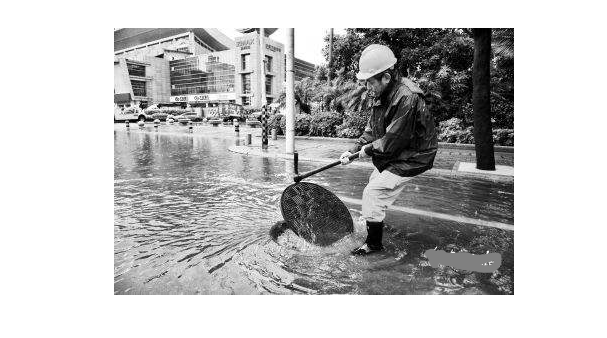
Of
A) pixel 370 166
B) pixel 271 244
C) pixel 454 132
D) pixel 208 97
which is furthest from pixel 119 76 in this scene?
pixel 208 97

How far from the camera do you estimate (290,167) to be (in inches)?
326

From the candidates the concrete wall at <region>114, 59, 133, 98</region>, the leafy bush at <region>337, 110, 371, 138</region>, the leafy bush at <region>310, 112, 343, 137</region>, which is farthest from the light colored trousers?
the leafy bush at <region>310, 112, 343, 137</region>

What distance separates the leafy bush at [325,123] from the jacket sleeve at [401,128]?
11.9m

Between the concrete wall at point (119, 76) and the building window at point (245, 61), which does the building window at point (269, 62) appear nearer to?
the concrete wall at point (119, 76)

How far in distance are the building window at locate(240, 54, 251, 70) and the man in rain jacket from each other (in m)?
47.4

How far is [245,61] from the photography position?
163 feet

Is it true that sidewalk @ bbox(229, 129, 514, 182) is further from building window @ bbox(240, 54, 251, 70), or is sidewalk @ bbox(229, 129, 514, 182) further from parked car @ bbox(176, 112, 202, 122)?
building window @ bbox(240, 54, 251, 70)

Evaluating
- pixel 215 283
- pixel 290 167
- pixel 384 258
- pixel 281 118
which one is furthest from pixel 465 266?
pixel 281 118

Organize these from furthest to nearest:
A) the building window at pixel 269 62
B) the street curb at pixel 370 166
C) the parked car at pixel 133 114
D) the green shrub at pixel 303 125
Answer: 1. the parked car at pixel 133 114
2. the building window at pixel 269 62
3. the green shrub at pixel 303 125
4. the street curb at pixel 370 166

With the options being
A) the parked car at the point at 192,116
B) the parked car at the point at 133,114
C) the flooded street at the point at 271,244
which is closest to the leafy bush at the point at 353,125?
the flooded street at the point at 271,244

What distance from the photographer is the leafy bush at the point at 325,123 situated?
15062mm

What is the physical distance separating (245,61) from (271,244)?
48.8 meters

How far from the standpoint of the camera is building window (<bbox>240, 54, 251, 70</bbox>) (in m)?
48.7

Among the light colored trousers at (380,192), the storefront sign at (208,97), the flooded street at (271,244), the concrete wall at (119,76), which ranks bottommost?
the flooded street at (271,244)
